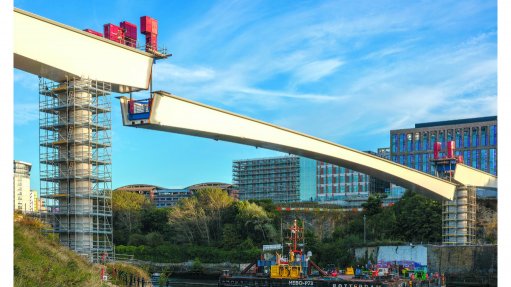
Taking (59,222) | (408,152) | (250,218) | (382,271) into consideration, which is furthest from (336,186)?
(59,222)

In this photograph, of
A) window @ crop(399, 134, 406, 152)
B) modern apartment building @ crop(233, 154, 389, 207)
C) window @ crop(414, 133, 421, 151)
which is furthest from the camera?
modern apartment building @ crop(233, 154, 389, 207)

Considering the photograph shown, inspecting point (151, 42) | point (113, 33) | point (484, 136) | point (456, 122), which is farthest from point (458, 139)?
point (113, 33)

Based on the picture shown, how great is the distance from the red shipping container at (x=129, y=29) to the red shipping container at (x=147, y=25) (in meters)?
0.30

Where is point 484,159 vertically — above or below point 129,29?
below

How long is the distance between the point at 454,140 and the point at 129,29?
234 ft

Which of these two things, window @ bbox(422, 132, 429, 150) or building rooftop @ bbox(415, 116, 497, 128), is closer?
building rooftop @ bbox(415, 116, 497, 128)

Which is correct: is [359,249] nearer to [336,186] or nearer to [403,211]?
[403,211]

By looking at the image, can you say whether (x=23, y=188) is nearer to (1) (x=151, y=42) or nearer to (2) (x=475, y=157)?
(1) (x=151, y=42)

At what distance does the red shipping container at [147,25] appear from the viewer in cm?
2180

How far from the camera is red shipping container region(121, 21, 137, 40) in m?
21.7

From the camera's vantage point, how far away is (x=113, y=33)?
21.1 m

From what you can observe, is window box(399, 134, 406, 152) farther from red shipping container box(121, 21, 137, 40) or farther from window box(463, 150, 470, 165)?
red shipping container box(121, 21, 137, 40)

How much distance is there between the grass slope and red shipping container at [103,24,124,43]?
729cm

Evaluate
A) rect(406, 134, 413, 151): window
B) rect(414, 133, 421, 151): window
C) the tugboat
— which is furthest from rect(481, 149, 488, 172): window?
the tugboat
